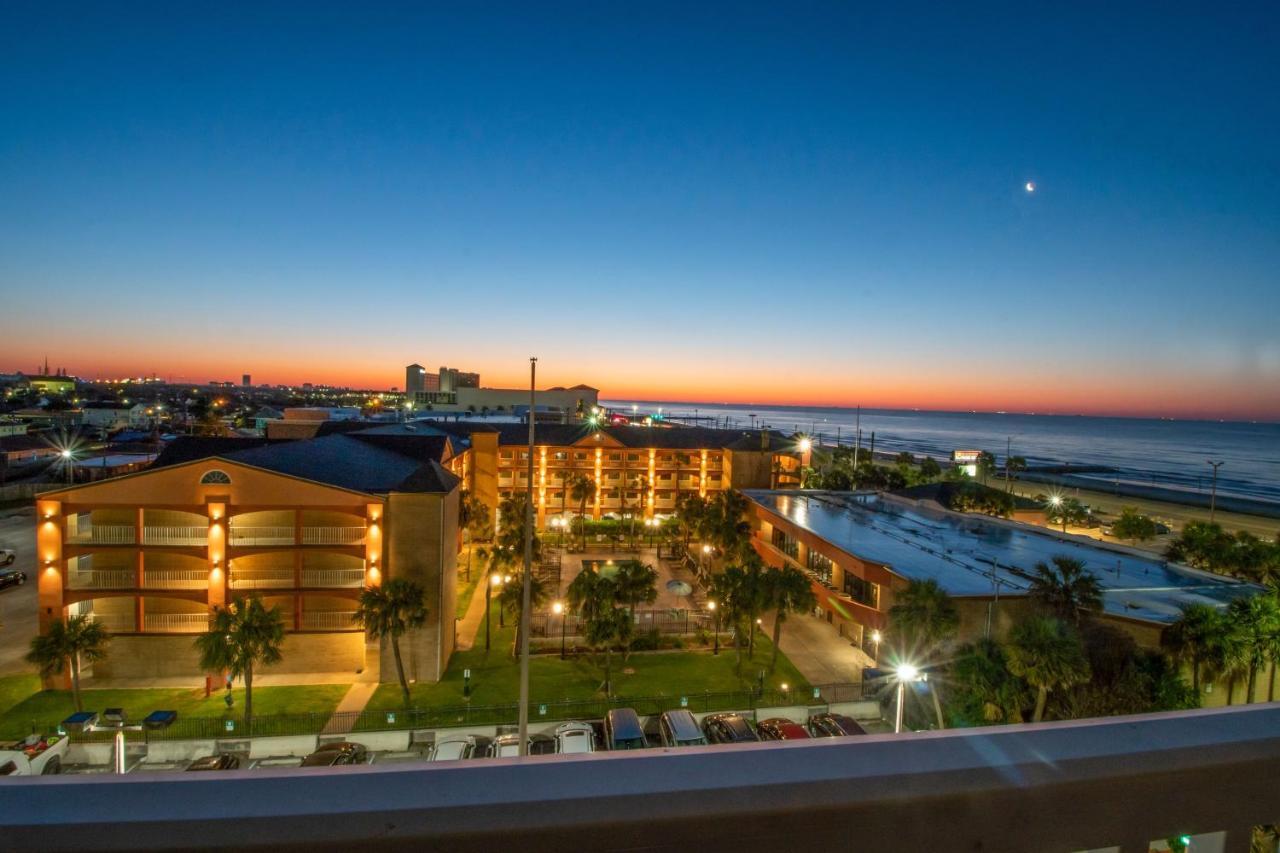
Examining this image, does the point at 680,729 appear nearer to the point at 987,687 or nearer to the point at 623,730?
→ the point at 623,730

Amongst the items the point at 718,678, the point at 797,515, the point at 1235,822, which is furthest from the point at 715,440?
the point at 1235,822

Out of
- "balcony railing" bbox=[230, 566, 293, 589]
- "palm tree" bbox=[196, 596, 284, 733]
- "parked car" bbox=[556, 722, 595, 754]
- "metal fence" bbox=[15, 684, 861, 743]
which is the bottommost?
"metal fence" bbox=[15, 684, 861, 743]

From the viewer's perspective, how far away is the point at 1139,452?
461ft

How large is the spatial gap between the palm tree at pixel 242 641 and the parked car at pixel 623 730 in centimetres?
1162

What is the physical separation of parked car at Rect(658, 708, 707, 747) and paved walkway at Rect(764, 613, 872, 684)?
7692 millimetres

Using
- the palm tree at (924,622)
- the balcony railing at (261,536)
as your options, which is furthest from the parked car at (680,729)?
the balcony railing at (261,536)

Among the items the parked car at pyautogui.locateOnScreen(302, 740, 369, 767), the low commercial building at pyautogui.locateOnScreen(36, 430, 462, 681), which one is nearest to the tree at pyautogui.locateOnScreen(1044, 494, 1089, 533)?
the low commercial building at pyautogui.locateOnScreen(36, 430, 462, 681)

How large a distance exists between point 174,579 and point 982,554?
1423 inches

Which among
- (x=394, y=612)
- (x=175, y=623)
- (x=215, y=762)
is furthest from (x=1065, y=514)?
(x=175, y=623)

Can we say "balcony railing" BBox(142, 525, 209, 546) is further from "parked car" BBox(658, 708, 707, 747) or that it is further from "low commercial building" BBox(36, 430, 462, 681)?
"parked car" BBox(658, 708, 707, 747)

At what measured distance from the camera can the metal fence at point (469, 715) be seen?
19.9 meters

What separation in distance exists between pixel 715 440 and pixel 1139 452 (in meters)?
131

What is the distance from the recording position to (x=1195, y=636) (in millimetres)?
19156

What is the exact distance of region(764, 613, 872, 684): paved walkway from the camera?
85.6ft
